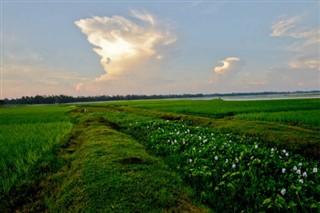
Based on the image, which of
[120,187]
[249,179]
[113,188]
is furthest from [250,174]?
[113,188]

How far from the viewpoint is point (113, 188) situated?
5.57 m

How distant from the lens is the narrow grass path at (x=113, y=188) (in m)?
4.93

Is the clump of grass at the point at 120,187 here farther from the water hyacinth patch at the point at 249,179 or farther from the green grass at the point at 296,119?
the green grass at the point at 296,119

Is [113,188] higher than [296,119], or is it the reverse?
[296,119]

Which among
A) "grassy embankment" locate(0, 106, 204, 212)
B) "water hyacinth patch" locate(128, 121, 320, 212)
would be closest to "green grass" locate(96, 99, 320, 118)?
"water hyacinth patch" locate(128, 121, 320, 212)

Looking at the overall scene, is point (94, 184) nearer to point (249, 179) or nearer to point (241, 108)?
point (249, 179)

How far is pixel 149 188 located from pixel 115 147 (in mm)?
3968

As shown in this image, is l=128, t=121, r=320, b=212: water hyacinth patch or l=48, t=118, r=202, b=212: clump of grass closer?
l=128, t=121, r=320, b=212: water hyacinth patch

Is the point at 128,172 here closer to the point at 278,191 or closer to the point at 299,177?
the point at 278,191

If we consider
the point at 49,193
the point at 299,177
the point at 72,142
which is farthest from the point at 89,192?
the point at 72,142

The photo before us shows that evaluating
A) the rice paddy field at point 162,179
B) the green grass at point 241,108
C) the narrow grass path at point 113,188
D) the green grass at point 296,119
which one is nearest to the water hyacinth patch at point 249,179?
the rice paddy field at point 162,179

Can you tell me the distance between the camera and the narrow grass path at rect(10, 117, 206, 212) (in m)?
4.93

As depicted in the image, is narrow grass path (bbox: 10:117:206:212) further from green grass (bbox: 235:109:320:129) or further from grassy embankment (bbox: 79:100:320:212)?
green grass (bbox: 235:109:320:129)

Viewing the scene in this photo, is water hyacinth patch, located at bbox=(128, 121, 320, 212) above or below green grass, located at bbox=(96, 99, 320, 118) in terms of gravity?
below
